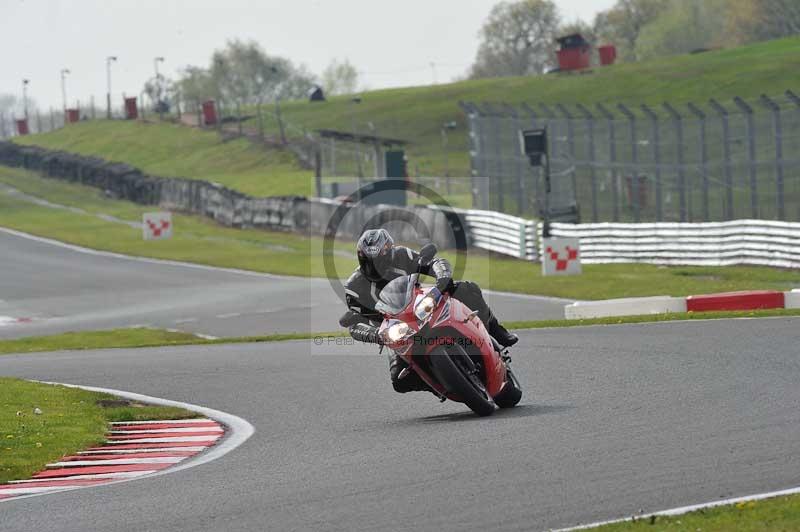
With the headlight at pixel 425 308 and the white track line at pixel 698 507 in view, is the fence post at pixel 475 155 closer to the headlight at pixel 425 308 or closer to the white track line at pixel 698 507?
the headlight at pixel 425 308

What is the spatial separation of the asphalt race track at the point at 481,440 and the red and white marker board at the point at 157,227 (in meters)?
33.0

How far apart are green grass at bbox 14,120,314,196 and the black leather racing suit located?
5182 centimetres

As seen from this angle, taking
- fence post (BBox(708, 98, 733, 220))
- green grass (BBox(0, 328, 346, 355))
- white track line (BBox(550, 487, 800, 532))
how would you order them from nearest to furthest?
white track line (BBox(550, 487, 800, 532)) < green grass (BBox(0, 328, 346, 355)) < fence post (BBox(708, 98, 733, 220))

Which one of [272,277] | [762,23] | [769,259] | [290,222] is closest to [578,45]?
[762,23]

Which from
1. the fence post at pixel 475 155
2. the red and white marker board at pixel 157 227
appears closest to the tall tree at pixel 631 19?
the red and white marker board at pixel 157 227

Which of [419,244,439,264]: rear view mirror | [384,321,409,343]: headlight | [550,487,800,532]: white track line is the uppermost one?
[419,244,439,264]: rear view mirror

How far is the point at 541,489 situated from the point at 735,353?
20.9 ft

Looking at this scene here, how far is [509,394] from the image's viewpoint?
38.5 ft

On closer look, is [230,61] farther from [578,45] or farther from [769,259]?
[769,259]

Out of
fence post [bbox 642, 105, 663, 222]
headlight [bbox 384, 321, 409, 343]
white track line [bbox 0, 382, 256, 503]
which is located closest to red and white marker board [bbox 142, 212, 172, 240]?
fence post [bbox 642, 105, 663, 222]

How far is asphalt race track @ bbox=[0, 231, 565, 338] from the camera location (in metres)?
26.3

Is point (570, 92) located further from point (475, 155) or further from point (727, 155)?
point (727, 155)

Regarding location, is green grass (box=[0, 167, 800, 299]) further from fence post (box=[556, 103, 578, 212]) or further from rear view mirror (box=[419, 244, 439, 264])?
rear view mirror (box=[419, 244, 439, 264])

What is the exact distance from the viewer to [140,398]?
47.2 ft
